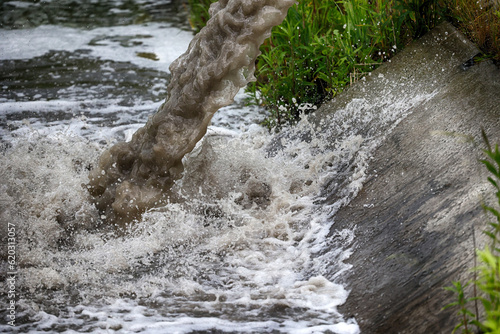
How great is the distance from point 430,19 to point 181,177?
90.9 inches

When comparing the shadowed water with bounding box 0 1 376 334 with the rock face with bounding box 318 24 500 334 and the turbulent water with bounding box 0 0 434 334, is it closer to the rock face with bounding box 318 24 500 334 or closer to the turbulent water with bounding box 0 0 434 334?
the turbulent water with bounding box 0 0 434 334

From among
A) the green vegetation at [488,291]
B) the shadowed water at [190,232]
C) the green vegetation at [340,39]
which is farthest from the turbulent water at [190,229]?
the green vegetation at [488,291]

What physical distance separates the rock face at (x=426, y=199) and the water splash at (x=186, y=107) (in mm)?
1099

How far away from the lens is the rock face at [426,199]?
2.44 meters

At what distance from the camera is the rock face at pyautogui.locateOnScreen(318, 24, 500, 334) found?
2443mm

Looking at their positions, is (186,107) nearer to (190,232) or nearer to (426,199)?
(190,232)

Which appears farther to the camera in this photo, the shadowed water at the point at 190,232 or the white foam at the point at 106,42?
the white foam at the point at 106,42

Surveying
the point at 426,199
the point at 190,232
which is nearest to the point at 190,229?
the point at 190,232

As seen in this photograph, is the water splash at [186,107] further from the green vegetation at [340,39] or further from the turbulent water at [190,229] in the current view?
the green vegetation at [340,39]

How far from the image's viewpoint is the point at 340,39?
4473mm

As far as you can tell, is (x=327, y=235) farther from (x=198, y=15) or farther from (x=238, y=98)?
(x=198, y=15)

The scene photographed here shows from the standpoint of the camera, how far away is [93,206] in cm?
388

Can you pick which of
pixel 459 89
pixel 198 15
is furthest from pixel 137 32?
pixel 459 89

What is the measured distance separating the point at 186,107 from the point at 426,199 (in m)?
1.68
